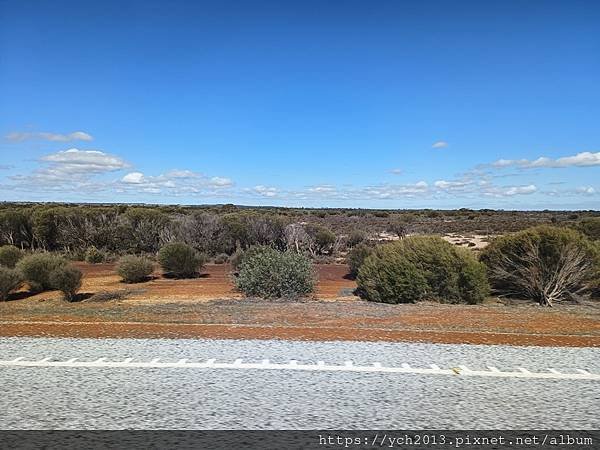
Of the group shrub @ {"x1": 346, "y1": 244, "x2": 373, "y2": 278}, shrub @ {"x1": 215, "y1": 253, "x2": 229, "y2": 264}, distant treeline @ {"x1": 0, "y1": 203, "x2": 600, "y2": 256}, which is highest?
distant treeline @ {"x1": 0, "y1": 203, "x2": 600, "y2": 256}

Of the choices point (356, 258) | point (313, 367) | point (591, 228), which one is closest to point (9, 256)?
point (356, 258)

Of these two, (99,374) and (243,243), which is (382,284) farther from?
(243,243)

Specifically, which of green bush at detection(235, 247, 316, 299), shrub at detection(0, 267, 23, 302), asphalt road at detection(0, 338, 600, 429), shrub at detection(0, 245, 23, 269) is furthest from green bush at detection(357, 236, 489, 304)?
shrub at detection(0, 245, 23, 269)

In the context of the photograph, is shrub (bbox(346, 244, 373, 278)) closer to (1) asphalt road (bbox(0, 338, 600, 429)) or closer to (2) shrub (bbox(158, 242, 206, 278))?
(2) shrub (bbox(158, 242, 206, 278))

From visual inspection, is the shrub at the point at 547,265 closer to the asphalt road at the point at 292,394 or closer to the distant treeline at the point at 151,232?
the asphalt road at the point at 292,394

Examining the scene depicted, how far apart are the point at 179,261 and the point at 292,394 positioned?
22066 mm

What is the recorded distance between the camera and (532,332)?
8992 mm

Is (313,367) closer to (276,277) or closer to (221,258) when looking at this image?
(276,277)

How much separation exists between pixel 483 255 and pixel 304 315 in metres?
10.5

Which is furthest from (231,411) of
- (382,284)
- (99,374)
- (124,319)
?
(382,284)

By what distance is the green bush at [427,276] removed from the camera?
54.6ft

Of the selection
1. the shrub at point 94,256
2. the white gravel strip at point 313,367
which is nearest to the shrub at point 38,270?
the shrub at point 94,256

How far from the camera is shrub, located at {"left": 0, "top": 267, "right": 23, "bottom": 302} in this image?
19.5 metres

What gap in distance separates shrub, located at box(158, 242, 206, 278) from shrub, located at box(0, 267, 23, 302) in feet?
24.6
